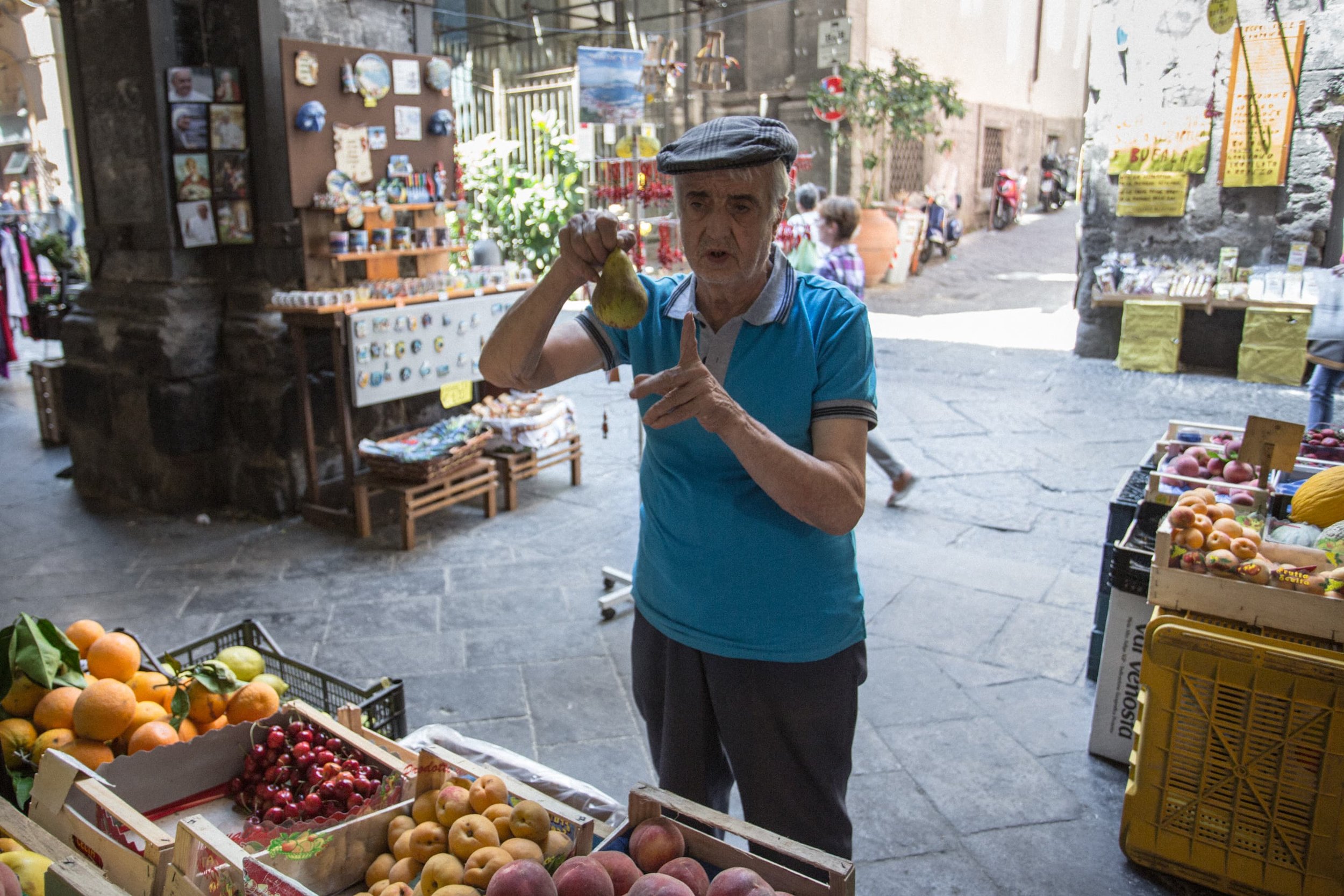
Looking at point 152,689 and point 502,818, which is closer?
point 502,818

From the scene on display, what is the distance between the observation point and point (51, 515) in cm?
501

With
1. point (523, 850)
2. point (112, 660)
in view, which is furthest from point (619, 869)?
point (112, 660)

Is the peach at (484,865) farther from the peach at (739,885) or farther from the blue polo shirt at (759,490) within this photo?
the blue polo shirt at (759,490)

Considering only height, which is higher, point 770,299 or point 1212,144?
point 1212,144

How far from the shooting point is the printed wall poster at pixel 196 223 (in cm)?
470

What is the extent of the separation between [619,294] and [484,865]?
→ 863mm

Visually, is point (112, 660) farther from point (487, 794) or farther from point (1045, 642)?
point (1045, 642)

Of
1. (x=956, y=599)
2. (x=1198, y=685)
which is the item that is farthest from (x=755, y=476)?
(x=956, y=599)

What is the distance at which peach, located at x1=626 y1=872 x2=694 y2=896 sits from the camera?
120 cm

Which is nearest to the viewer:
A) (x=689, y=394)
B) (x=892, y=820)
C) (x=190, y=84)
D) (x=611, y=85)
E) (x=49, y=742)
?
(x=689, y=394)

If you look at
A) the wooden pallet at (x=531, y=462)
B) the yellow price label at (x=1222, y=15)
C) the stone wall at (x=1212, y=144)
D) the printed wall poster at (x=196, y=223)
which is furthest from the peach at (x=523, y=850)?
the yellow price label at (x=1222, y=15)

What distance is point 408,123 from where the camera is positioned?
5.04 m

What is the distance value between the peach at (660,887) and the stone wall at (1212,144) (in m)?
7.96

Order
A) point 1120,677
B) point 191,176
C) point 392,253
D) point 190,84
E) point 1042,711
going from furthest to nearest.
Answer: point 392,253, point 191,176, point 190,84, point 1042,711, point 1120,677
